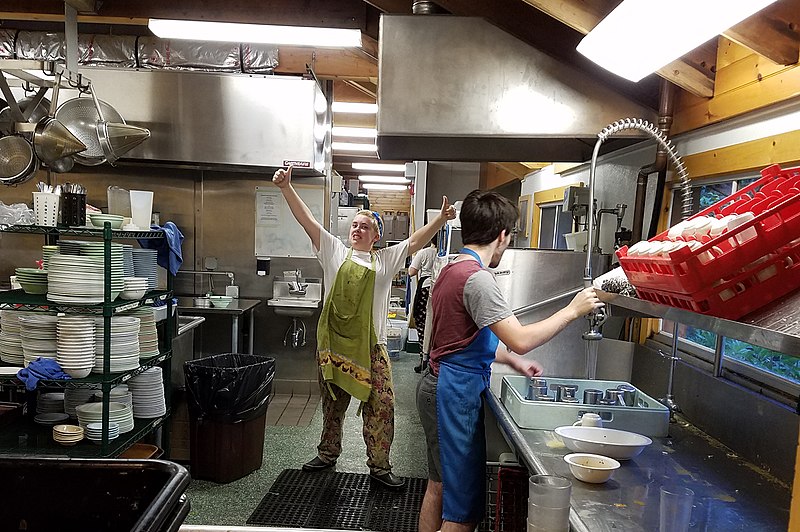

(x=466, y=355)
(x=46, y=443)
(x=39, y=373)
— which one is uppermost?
(x=466, y=355)

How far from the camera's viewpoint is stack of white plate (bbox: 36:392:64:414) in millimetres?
3420

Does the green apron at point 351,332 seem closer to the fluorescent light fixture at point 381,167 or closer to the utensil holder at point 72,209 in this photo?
the utensil holder at point 72,209

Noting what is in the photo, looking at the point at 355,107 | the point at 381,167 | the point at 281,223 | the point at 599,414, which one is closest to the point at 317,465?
the point at 599,414

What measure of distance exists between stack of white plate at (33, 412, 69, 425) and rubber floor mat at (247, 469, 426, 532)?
1.29 meters

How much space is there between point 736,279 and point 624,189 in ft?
7.79

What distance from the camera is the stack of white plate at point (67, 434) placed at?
10.1ft

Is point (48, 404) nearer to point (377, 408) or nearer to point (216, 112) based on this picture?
point (377, 408)

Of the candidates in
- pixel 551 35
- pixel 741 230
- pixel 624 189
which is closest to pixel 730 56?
pixel 551 35

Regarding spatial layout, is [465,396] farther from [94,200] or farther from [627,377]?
[94,200]

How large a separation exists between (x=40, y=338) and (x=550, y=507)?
283cm

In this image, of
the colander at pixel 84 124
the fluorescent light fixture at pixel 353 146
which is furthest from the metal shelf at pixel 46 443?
the fluorescent light fixture at pixel 353 146

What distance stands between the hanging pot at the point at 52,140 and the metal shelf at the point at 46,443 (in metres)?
1.66

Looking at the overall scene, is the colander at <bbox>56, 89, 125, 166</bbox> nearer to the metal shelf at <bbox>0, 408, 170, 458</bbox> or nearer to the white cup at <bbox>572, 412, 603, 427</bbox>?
the metal shelf at <bbox>0, 408, 170, 458</bbox>

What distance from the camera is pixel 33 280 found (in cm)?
311
